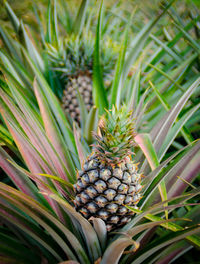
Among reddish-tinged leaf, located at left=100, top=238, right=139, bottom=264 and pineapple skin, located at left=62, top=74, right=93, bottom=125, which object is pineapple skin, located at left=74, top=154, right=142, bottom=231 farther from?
pineapple skin, located at left=62, top=74, right=93, bottom=125

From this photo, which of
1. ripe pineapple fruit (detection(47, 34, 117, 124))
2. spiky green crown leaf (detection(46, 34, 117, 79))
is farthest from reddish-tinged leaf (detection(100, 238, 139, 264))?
spiky green crown leaf (detection(46, 34, 117, 79))

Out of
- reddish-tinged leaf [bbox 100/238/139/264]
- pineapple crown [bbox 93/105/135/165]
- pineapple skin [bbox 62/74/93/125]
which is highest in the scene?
pineapple skin [bbox 62/74/93/125]

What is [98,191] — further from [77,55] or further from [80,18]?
[80,18]

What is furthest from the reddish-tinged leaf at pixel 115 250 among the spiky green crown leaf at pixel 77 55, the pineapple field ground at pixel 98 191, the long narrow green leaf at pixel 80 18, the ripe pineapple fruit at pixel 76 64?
the long narrow green leaf at pixel 80 18

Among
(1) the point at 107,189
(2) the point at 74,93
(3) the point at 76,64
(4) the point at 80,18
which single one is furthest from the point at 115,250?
(4) the point at 80,18

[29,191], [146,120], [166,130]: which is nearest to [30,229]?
→ [29,191]

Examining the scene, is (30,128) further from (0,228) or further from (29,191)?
(0,228)
